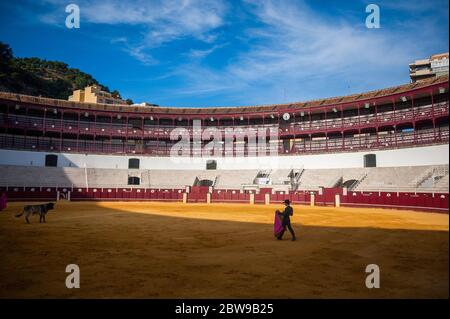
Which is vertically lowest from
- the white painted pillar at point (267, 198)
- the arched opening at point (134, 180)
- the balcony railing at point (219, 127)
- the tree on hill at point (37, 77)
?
the white painted pillar at point (267, 198)

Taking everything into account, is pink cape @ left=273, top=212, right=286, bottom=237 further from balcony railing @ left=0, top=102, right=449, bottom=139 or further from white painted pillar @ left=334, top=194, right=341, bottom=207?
balcony railing @ left=0, top=102, right=449, bottom=139

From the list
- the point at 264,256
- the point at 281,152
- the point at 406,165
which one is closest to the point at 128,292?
the point at 264,256

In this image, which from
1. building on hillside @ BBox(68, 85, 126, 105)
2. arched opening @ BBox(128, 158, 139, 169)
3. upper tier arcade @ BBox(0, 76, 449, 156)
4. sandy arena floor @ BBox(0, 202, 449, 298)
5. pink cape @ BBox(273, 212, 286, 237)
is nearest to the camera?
sandy arena floor @ BBox(0, 202, 449, 298)

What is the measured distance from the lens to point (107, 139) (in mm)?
43781

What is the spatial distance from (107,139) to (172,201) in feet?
55.5

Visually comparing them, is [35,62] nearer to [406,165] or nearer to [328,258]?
[406,165]

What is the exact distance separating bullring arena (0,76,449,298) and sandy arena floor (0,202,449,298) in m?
0.05

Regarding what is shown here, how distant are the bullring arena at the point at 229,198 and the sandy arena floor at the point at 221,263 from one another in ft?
0.16

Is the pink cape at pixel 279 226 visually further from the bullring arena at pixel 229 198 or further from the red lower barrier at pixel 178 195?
the red lower barrier at pixel 178 195

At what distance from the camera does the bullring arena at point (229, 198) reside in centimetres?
556

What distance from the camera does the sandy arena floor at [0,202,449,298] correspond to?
4871mm

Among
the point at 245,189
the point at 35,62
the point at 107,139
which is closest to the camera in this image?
the point at 245,189

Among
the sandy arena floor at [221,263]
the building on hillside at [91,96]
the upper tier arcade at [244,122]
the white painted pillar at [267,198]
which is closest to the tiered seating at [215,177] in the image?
the white painted pillar at [267,198]

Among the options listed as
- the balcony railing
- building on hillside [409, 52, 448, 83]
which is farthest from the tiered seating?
building on hillside [409, 52, 448, 83]
